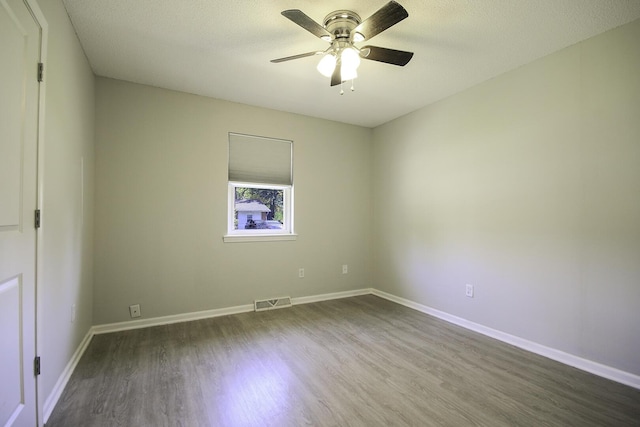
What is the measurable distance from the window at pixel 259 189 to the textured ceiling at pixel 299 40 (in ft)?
2.10

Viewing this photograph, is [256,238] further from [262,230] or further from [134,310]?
[134,310]

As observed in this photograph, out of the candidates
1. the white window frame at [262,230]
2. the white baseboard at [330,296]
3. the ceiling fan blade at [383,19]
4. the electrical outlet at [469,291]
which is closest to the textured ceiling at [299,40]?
the ceiling fan blade at [383,19]

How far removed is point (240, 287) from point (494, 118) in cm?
332

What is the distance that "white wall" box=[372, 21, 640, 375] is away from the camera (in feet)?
6.91

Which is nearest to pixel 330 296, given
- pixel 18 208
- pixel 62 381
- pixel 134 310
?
pixel 134 310

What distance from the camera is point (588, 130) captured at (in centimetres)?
228

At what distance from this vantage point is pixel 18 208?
4.31 feet

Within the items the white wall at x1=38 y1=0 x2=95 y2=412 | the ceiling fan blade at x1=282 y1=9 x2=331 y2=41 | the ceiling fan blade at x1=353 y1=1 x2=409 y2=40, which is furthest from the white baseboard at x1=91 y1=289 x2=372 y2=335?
the ceiling fan blade at x1=353 y1=1 x2=409 y2=40

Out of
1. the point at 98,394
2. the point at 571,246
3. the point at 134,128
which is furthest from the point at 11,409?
the point at 571,246

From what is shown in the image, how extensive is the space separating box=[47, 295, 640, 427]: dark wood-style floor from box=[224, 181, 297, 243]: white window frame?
3.44 feet

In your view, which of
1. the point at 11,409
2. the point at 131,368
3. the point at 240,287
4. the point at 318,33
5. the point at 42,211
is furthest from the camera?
the point at 240,287

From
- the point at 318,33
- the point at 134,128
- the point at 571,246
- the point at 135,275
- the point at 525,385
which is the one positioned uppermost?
the point at 318,33

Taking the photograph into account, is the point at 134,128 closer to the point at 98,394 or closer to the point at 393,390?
the point at 98,394

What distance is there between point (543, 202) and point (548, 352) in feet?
4.14
